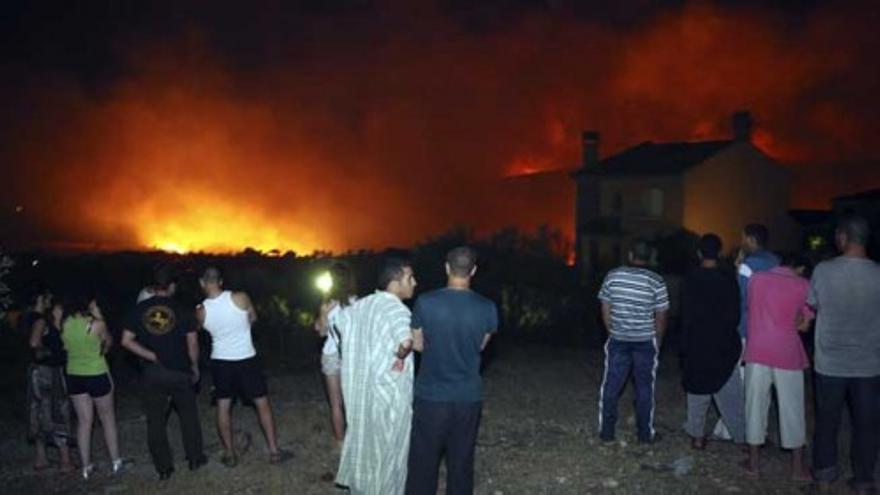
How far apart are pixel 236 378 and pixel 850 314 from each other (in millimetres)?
5136

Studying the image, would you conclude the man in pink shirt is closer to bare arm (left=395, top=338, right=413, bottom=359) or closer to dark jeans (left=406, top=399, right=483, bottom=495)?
dark jeans (left=406, top=399, right=483, bottom=495)

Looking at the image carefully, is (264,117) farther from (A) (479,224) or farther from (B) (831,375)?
Answer: (B) (831,375)

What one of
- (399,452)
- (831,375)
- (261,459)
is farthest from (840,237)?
(261,459)

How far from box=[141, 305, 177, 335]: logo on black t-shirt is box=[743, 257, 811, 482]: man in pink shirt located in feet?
16.6

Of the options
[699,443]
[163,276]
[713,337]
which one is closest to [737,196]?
[699,443]

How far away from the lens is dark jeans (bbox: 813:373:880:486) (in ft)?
21.2

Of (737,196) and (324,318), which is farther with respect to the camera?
(737,196)

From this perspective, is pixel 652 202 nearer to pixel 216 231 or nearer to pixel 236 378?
pixel 216 231

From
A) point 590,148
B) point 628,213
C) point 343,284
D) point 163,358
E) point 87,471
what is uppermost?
point 590,148

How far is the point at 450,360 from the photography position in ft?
18.3

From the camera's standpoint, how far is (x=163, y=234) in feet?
141

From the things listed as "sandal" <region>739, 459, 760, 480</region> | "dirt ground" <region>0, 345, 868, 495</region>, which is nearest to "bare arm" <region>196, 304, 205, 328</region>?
"dirt ground" <region>0, 345, 868, 495</region>

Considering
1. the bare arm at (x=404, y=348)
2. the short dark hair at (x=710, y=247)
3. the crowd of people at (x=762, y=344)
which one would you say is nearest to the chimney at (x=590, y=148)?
the crowd of people at (x=762, y=344)

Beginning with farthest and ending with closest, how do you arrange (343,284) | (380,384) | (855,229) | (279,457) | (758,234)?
(279,457) < (758,234) < (343,284) < (855,229) < (380,384)
